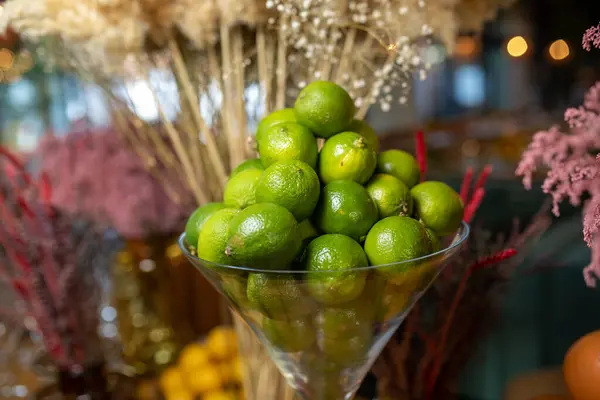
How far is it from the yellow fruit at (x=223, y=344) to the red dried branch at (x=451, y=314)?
428 mm

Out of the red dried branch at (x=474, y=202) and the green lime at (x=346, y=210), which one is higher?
the green lime at (x=346, y=210)

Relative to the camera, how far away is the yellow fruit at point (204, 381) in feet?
3.39

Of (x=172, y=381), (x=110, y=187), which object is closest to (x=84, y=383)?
(x=172, y=381)

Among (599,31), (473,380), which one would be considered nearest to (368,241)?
(599,31)

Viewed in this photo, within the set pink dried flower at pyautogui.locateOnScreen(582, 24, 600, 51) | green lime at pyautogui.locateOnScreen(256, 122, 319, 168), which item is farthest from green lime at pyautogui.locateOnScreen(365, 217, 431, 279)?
pink dried flower at pyautogui.locateOnScreen(582, 24, 600, 51)

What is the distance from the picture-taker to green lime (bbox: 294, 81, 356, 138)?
622 millimetres

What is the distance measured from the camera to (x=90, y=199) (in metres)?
1.25

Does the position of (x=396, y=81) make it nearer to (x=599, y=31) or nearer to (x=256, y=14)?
(x=256, y=14)

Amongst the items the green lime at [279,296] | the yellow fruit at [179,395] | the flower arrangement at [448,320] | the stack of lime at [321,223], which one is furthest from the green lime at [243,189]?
the yellow fruit at [179,395]

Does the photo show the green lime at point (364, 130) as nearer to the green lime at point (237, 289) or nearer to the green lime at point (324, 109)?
the green lime at point (324, 109)

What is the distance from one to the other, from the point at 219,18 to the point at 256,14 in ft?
0.22

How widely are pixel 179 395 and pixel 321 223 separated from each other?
612 mm

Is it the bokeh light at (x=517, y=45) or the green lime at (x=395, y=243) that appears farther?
the bokeh light at (x=517, y=45)

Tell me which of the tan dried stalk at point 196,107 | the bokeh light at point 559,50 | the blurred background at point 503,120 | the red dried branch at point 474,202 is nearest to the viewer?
the red dried branch at point 474,202
